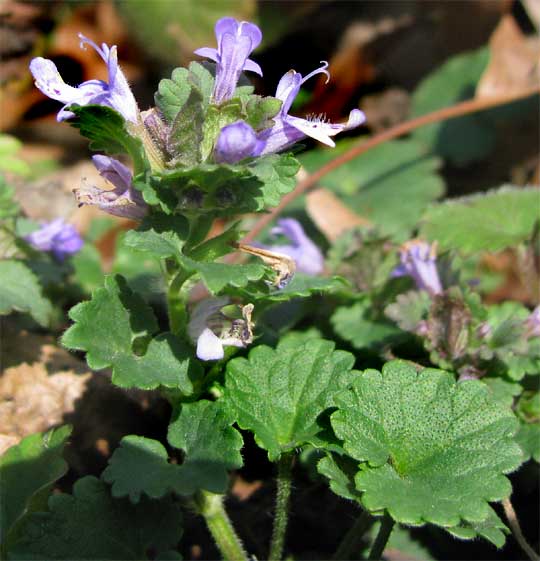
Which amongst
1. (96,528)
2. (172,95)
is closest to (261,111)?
(172,95)

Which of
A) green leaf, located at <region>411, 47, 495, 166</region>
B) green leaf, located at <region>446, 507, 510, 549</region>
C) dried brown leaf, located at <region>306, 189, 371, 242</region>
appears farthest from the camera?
green leaf, located at <region>411, 47, 495, 166</region>

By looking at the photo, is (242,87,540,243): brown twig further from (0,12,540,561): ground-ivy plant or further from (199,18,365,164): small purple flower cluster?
(199,18,365,164): small purple flower cluster

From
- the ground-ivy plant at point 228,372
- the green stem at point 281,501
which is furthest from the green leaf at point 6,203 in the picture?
the green stem at point 281,501

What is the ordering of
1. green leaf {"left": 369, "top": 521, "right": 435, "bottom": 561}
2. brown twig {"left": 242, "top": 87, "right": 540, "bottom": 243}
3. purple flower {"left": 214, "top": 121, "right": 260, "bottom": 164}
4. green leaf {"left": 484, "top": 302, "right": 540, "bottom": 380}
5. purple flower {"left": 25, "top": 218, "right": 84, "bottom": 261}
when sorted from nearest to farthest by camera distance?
purple flower {"left": 214, "top": 121, "right": 260, "bottom": 164}, green leaf {"left": 484, "top": 302, "right": 540, "bottom": 380}, green leaf {"left": 369, "top": 521, "right": 435, "bottom": 561}, purple flower {"left": 25, "top": 218, "right": 84, "bottom": 261}, brown twig {"left": 242, "top": 87, "right": 540, "bottom": 243}

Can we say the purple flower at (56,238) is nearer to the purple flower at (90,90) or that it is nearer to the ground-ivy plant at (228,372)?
the ground-ivy plant at (228,372)

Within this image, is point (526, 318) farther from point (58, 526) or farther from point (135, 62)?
point (135, 62)

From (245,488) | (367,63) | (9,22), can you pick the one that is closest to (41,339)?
(245,488)

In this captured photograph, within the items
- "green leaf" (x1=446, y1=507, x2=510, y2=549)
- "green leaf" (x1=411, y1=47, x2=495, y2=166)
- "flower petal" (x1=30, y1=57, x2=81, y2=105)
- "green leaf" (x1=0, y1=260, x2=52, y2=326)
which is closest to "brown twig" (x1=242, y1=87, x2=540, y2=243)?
"green leaf" (x1=411, y1=47, x2=495, y2=166)

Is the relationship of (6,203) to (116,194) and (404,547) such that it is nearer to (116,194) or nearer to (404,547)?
(116,194)
